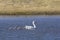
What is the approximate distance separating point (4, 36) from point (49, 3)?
400cm

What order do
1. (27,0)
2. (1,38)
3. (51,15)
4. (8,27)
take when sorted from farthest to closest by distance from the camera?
(27,0) → (51,15) → (8,27) → (1,38)

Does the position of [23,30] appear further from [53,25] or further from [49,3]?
[49,3]

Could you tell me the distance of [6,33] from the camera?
32.3 ft

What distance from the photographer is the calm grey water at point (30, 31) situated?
940cm

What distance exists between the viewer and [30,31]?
9.93 metres

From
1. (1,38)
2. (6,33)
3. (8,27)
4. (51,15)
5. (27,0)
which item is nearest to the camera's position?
(1,38)

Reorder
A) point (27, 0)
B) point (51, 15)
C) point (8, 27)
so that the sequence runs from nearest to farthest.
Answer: point (8, 27) < point (51, 15) < point (27, 0)

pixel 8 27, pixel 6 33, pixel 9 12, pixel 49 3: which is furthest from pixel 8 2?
pixel 6 33

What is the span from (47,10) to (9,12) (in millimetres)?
1254

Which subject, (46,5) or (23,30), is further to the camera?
(46,5)

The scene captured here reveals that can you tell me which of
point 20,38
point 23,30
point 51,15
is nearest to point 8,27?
point 23,30

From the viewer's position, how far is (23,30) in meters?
10.0

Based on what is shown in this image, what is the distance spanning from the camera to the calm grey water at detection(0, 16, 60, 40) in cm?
940

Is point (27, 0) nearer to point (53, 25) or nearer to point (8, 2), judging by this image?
point (8, 2)
